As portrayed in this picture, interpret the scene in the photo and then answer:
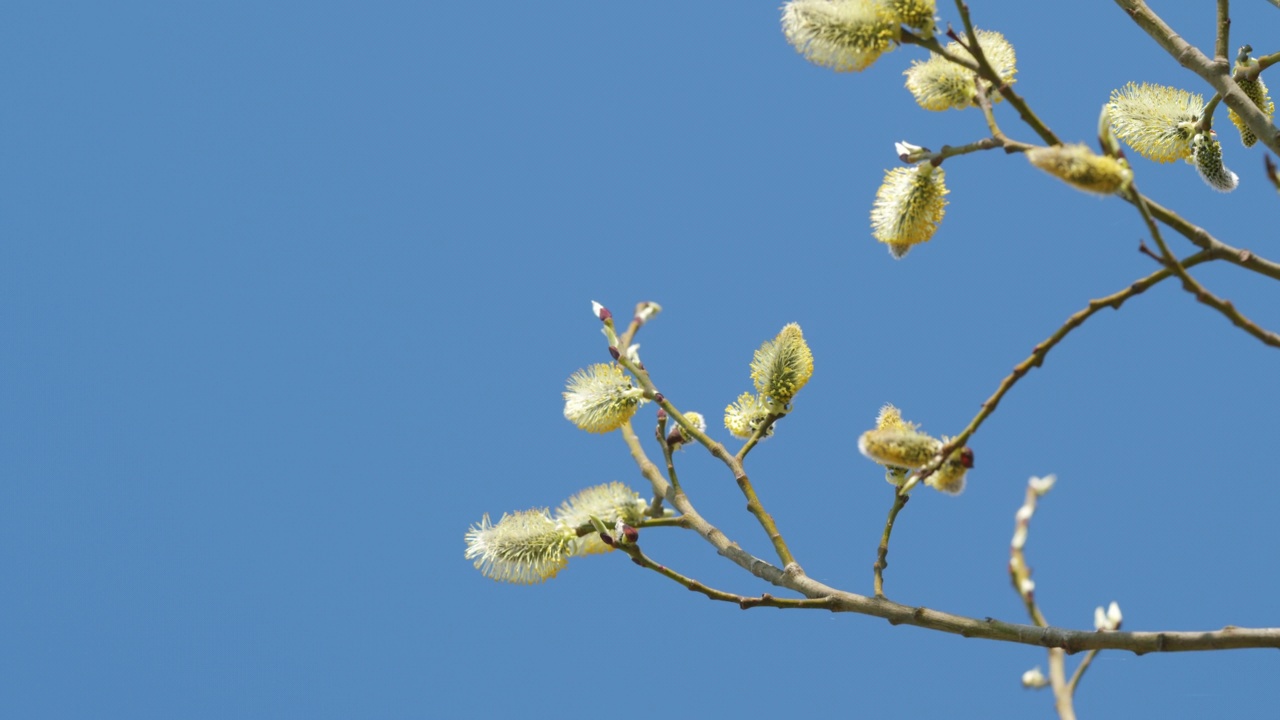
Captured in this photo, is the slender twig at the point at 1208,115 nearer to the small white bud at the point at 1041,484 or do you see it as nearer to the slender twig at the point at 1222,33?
the slender twig at the point at 1222,33

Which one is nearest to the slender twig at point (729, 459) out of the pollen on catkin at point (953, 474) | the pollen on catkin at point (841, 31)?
the pollen on catkin at point (953, 474)

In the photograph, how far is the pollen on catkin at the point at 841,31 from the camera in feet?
2.67

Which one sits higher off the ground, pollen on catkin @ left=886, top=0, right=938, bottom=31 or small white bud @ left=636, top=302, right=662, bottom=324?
small white bud @ left=636, top=302, right=662, bottom=324

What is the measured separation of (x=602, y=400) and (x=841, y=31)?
0.36 metres

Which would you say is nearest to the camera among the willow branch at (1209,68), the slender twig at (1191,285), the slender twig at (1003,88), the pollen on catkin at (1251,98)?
the slender twig at (1191,285)

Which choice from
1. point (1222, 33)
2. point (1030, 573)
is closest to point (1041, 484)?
point (1030, 573)

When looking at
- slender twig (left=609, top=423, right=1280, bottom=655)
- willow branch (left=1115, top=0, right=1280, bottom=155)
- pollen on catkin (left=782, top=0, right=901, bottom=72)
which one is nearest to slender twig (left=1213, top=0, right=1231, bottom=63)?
willow branch (left=1115, top=0, right=1280, bottom=155)

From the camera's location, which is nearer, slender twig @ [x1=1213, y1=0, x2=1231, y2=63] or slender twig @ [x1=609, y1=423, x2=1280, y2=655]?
slender twig @ [x1=609, y1=423, x2=1280, y2=655]

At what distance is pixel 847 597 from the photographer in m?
0.85

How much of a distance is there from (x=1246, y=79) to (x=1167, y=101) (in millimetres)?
69

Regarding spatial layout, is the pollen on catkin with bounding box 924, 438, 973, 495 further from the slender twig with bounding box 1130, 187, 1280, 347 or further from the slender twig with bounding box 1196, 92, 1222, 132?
the slender twig with bounding box 1196, 92, 1222, 132

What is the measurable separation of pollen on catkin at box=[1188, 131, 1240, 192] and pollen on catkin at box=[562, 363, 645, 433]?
0.52 metres

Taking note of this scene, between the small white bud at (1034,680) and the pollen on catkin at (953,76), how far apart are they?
445 mm

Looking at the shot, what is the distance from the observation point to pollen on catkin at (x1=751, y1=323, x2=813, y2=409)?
103 centimetres
